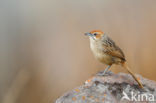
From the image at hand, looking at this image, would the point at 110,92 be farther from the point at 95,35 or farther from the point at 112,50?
the point at 95,35

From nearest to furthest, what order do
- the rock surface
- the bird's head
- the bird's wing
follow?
the rock surface
the bird's wing
the bird's head

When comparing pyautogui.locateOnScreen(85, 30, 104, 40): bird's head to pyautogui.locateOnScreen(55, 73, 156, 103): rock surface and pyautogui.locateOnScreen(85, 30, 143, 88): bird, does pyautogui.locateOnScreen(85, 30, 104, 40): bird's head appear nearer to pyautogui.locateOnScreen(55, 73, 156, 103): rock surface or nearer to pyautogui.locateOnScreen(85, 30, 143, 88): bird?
pyautogui.locateOnScreen(85, 30, 143, 88): bird

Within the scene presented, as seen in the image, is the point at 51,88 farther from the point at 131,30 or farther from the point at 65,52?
the point at 131,30

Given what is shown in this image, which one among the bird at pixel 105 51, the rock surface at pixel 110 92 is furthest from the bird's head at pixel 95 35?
the rock surface at pixel 110 92

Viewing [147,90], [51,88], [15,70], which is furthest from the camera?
[15,70]

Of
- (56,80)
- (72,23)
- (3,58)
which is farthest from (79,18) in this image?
(3,58)

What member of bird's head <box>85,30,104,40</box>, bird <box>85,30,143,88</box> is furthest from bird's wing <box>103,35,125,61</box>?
bird's head <box>85,30,104,40</box>

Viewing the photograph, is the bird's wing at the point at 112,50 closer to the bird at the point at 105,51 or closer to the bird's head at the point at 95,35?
the bird at the point at 105,51

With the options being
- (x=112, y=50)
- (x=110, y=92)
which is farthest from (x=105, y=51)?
(x=110, y=92)
